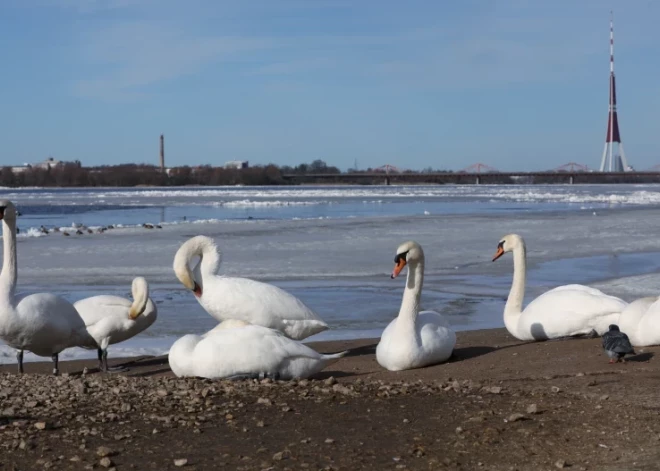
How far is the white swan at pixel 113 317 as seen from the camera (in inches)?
309

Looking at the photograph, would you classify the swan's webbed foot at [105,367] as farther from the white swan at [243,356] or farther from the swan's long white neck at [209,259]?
the white swan at [243,356]

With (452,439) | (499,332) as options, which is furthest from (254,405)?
(499,332)

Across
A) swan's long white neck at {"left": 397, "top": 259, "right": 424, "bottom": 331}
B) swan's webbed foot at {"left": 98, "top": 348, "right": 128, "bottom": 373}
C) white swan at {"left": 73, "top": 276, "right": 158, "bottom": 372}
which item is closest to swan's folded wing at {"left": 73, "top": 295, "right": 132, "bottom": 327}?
white swan at {"left": 73, "top": 276, "right": 158, "bottom": 372}

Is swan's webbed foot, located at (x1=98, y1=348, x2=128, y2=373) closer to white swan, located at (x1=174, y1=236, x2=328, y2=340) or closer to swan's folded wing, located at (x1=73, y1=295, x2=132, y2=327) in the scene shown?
swan's folded wing, located at (x1=73, y1=295, x2=132, y2=327)

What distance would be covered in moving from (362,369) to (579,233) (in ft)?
55.6

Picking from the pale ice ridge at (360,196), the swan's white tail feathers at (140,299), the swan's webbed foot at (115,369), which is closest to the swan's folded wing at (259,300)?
the swan's white tail feathers at (140,299)

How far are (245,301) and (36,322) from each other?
63.8 inches

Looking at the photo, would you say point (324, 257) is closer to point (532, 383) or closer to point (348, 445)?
point (532, 383)

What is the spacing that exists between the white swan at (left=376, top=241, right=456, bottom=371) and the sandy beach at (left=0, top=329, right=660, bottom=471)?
1.69ft

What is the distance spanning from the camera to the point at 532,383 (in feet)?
19.8

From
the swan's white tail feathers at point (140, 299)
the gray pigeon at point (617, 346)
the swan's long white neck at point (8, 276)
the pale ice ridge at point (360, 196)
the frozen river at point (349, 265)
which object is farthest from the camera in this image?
the pale ice ridge at point (360, 196)

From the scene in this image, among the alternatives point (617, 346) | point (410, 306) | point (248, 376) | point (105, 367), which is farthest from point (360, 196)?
point (248, 376)

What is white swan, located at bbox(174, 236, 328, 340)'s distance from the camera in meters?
7.93

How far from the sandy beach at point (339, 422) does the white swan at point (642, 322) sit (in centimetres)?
83
